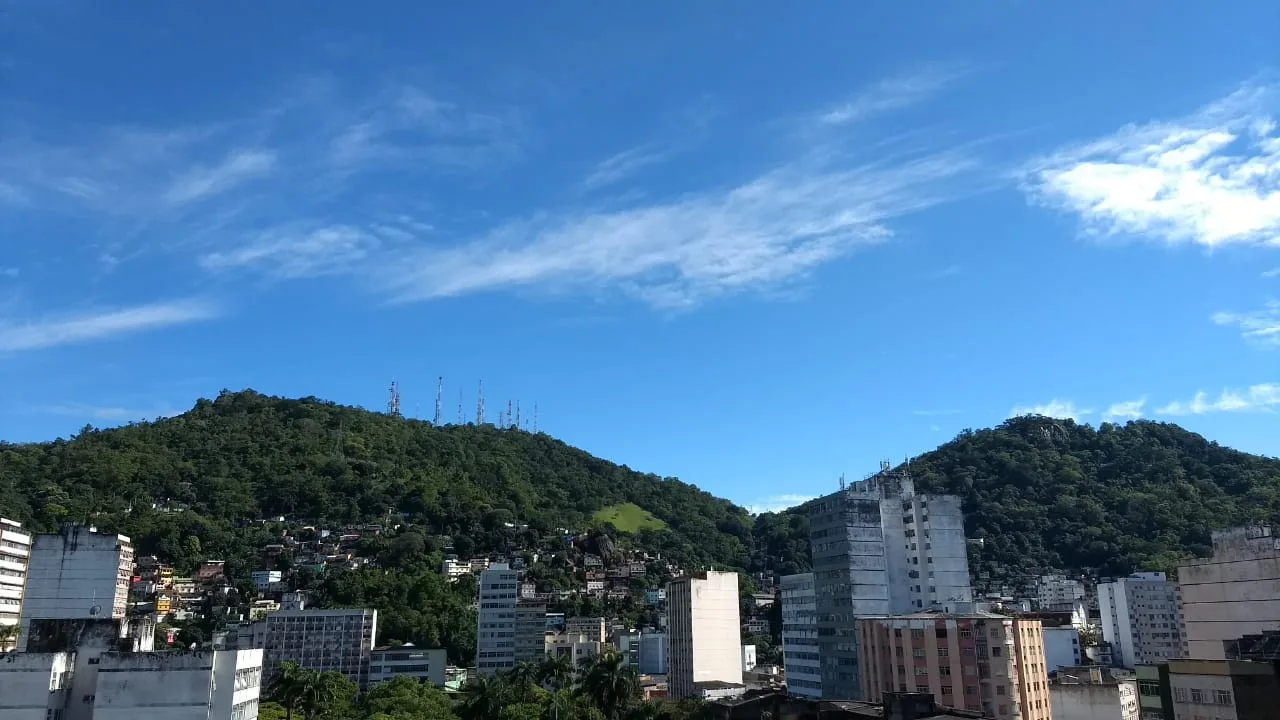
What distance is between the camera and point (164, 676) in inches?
1684

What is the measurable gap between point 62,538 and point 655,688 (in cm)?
6140

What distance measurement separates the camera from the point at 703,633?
333ft

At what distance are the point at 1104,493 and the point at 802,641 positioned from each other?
112 meters

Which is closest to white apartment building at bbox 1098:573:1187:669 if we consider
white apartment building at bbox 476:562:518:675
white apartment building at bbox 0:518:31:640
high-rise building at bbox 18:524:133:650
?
white apartment building at bbox 476:562:518:675

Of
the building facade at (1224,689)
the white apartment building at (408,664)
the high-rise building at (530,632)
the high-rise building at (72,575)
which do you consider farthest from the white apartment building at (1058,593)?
the high-rise building at (72,575)

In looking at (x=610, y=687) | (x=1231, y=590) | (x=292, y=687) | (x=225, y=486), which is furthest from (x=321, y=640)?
(x=1231, y=590)

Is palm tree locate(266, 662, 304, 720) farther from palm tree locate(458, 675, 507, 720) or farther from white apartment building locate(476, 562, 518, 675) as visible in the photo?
white apartment building locate(476, 562, 518, 675)

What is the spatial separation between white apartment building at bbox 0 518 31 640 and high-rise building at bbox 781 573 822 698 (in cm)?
7116

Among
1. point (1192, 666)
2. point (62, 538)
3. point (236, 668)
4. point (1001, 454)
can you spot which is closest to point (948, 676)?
point (1192, 666)

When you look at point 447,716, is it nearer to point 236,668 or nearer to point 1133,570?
point 236,668

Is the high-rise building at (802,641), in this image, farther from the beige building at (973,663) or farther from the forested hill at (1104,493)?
the forested hill at (1104,493)

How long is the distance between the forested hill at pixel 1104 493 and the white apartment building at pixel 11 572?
144670 millimetres

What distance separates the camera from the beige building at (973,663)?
200 feet

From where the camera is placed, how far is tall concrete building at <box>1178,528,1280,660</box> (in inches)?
1889
